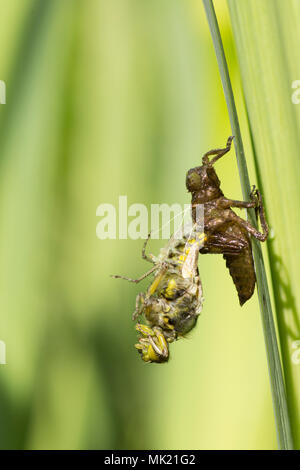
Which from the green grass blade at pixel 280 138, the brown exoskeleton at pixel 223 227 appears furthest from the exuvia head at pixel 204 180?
the green grass blade at pixel 280 138

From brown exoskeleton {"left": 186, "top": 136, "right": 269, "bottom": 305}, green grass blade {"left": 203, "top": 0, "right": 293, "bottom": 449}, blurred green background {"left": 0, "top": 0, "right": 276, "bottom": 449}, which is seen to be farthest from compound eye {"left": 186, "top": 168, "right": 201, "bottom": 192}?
green grass blade {"left": 203, "top": 0, "right": 293, "bottom": 449}

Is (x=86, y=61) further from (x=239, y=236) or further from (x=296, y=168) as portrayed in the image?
(x=296, y=168)

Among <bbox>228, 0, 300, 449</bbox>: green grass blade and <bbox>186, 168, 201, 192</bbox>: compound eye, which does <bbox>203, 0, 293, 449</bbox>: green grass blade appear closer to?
<bbox>228, 0, 300, 449</bbox>: green grass blade

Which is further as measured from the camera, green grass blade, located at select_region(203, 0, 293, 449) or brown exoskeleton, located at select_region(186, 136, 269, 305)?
brown exoskeleton, located at select_region(186, 136, 269, 305)

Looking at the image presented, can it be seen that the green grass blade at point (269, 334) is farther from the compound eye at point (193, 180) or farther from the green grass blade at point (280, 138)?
the compound eye at point (193, 180)

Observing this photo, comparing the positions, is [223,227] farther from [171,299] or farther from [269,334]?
[269,334]

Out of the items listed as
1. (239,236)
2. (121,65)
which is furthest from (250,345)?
(121,65)
